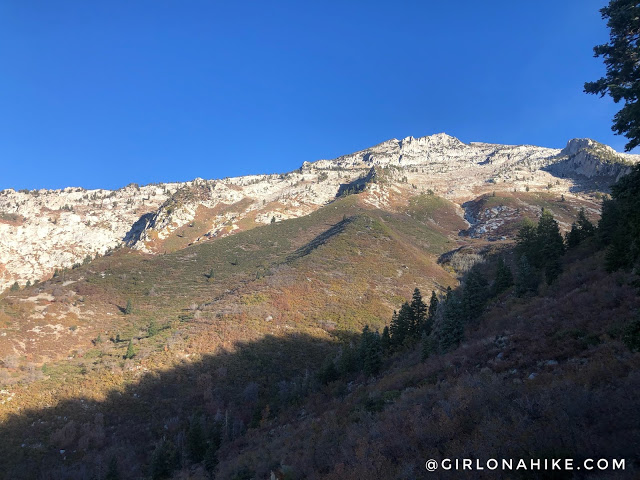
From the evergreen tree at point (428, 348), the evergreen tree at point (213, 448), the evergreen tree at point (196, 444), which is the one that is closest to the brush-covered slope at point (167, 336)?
the evergreen tree at point (213, 448)

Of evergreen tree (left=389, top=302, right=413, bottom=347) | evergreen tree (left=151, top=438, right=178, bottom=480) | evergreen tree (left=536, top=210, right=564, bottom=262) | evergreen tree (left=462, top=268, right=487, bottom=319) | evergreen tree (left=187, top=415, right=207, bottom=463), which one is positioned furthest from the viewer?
evergreen tree (left=389, top=302, right=413, bottom=347)

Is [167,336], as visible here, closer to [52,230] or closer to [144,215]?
[52,230]

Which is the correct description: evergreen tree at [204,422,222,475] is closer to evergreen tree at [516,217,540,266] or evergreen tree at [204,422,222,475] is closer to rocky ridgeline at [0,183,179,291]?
evergreen tree at [516,217,540,266]

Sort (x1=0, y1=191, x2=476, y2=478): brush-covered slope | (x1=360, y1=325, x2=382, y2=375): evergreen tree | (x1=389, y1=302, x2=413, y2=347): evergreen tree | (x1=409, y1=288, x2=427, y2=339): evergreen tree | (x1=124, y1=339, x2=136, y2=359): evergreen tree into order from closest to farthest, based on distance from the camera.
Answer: (x1=0, y1=191, x2=476, y2=478): brush-covered slope, (x1=360, y1=325, x2=382, y2=375): evergreen tree, (x1=389, y1=302, x2=413, y2=347): evergreen tree, (x1=409, y1=288, x2=427, y2=339): evergreen tree, (x1=124, y1=339, x2=136, y2=359): evergreen tree

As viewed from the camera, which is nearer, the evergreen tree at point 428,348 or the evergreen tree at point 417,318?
the evergreen tree at point 428,348

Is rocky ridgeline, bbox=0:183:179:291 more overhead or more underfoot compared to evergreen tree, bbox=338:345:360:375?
more overhead

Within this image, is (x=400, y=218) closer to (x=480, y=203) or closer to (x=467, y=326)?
(x=480, y=203)

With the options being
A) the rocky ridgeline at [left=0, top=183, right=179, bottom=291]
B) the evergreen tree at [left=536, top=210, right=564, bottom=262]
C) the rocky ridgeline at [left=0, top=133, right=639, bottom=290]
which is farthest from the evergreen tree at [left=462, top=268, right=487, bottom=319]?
the rocky ridgeline at [left=0, top=183, right=179, bottom=291]

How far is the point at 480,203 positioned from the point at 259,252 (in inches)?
4551

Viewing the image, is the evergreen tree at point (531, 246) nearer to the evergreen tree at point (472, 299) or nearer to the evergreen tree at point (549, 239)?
the evergreen tree at point (549, 239)

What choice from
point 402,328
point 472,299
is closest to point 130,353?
point 402,328

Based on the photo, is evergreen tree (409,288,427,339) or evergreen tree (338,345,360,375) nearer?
evergreen tree (338,345,360,375)

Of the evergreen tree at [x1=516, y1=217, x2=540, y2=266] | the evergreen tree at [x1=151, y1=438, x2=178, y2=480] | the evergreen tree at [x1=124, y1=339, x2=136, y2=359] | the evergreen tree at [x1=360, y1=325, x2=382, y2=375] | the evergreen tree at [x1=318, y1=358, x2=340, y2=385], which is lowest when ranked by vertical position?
the evergreen tree at [x1=151, y1=438, x2=178, y2=480]

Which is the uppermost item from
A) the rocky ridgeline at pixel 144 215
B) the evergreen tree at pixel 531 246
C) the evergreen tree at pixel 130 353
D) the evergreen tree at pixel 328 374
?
the rocky ridgeline at pixel 144 215
